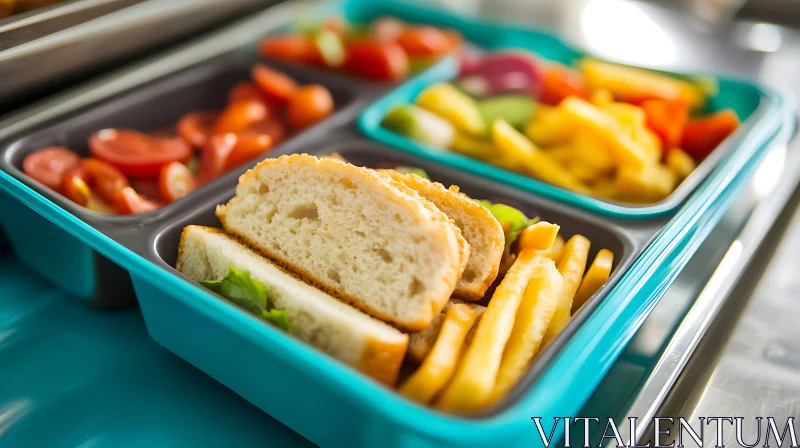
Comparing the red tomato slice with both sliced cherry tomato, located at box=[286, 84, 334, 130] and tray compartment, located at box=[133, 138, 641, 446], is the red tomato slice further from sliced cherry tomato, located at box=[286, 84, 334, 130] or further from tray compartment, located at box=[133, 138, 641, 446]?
tray compartment, located at box=[133, 138, 641, 446]

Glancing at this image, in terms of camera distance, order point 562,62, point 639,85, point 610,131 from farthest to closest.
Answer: point 562,62
point 639,85
point 610,131

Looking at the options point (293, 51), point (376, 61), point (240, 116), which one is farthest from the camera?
point (293, 51)

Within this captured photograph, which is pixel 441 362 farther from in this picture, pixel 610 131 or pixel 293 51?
pixel 293 51

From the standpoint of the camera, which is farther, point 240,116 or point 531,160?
point 240,116

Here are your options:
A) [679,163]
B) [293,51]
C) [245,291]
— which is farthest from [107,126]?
[679,163]

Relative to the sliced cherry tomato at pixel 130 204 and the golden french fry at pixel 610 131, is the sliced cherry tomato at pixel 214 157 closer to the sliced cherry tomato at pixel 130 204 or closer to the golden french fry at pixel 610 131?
the sliced cherry tomato at pixel 130 204

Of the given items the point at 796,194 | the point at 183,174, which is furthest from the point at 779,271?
the point at 183,174

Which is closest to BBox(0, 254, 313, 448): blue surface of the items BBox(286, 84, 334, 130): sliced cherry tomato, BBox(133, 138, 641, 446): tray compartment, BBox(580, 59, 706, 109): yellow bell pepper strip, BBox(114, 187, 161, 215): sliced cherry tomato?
BBox(133, 138, 641, 446): tray compartment

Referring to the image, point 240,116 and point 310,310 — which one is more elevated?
point 240,116
